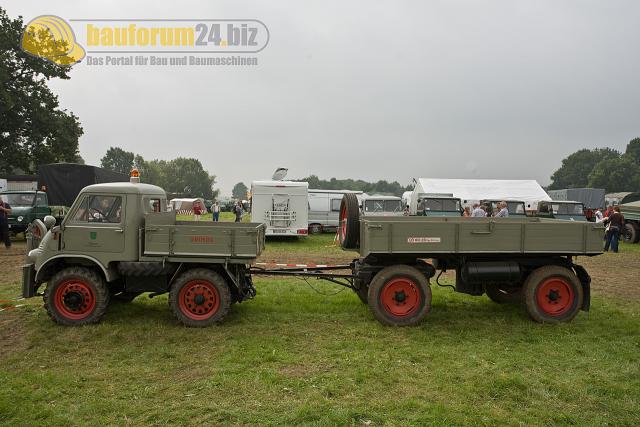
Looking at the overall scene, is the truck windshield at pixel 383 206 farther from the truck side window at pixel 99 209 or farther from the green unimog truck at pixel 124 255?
the truck side window at pixel 99 209

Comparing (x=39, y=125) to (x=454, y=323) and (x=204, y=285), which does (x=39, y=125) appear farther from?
(x=454, y=323)

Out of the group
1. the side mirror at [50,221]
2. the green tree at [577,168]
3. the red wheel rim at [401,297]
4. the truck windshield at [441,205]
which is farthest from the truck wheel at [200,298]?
the green tree at [577,168]

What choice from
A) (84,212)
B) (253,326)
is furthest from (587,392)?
(84,212)

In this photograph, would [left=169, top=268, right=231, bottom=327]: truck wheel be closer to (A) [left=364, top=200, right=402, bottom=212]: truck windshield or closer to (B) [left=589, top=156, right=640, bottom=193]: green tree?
(A) [left=364, top=200, right=402, bottom=212]: truck windshield

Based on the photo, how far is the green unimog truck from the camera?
20.0ft

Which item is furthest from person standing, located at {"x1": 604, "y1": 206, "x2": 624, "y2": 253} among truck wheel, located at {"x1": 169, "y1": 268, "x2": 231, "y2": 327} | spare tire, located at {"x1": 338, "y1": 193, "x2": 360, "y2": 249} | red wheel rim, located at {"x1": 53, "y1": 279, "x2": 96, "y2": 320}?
red wheel rim, located at {"x1": 53, "y1": 279, "x2": 96, "y2": 320}

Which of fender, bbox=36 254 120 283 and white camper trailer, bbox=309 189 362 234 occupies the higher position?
white camper trailer, bbox=309 189 362 234

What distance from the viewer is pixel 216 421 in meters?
3.68

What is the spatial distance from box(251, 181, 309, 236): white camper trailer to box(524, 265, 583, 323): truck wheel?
11.7 meters

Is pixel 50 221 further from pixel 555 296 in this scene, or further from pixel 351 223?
pixel 555 296

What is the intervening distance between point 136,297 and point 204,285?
91.7 inches

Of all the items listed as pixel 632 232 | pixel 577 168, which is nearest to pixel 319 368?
pixel 632 232

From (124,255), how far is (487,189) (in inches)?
952

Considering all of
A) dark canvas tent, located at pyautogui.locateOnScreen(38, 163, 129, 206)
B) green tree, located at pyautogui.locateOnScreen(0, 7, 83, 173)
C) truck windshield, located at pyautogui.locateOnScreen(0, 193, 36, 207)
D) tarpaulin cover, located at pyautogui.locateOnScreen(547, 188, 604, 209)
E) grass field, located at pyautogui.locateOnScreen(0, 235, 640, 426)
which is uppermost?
green tree, located at pyautogui.locateOnScreen(0, 7, 83, 173)
